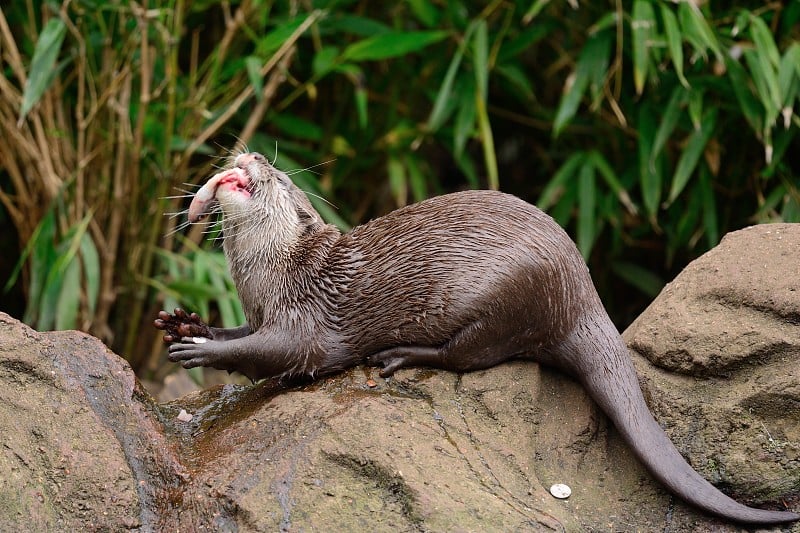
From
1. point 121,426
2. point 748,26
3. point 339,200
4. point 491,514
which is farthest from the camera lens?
point 339,200

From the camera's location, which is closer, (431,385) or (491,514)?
(491,514)

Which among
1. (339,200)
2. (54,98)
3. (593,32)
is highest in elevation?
(593,32)

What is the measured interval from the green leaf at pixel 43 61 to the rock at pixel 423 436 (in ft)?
4.40

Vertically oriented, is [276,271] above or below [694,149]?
above

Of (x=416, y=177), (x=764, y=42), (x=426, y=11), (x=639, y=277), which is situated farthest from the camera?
(x=639, y=277)

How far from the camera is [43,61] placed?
3.43m

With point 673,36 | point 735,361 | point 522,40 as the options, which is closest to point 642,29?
point 673,36

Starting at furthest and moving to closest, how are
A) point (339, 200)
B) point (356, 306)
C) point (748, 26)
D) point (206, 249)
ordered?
point (339, 200) → point (206, 249) → point (748, 26) → point (356, 306)

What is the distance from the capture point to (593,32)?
379cm

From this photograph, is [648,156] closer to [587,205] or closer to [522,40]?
[587,205]

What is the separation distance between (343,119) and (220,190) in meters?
2.28

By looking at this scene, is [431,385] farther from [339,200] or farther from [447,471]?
[339,200]

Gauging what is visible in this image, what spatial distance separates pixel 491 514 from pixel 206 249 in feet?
7.19

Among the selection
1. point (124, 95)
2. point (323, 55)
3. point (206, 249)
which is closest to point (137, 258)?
point (206, 249)
